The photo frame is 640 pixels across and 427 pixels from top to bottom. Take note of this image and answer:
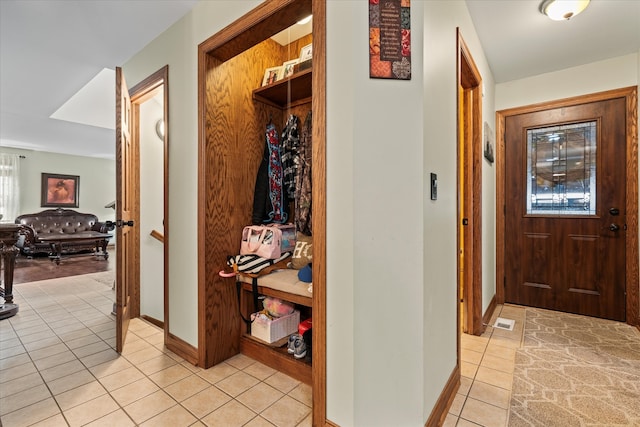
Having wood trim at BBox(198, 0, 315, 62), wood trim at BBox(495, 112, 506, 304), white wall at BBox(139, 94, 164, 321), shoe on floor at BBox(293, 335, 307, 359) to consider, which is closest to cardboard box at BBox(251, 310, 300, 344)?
shoe on floor at BBox(293, 335, 307, 359)

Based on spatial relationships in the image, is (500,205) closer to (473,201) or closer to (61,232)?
(473,201)

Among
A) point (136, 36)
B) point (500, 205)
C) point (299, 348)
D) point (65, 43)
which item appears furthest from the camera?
point (500, 205)

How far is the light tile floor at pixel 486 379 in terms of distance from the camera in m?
1.44

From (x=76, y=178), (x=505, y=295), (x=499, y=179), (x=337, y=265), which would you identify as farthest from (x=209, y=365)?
(x=76, y=178)

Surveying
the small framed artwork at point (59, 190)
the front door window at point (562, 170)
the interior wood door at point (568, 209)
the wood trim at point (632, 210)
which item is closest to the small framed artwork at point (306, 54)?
the interior wood door at point (568, 209)

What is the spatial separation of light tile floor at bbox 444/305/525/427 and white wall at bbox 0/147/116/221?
354 inches

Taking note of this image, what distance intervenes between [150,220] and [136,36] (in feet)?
4.87

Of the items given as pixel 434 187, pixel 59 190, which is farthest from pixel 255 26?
pixel 59 190

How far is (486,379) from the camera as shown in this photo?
5.78 feet

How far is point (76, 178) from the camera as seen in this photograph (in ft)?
24.6

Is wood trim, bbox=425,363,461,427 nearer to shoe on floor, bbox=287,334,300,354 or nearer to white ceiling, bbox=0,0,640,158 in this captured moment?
shoe on floor, bbox=287,334,300,354

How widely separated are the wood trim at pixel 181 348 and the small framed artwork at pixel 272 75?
1.87 m

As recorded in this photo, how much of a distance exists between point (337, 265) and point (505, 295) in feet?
9.06

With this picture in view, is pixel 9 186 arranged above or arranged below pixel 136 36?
below
